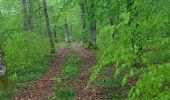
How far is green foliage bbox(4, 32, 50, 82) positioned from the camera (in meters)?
19.1

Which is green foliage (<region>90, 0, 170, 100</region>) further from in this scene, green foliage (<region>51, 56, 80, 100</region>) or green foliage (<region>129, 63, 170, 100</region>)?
green foliage (<region>51, 56, 80, 100</region>)

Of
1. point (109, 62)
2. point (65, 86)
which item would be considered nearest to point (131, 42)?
point (109, 62)

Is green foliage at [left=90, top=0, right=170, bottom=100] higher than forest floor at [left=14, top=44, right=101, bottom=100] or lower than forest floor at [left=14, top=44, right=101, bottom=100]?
higher

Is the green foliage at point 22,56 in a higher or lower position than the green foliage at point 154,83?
lower

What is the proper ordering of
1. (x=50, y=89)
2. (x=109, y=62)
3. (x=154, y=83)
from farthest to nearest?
(x=50, y=89)
(x=109, y=62)
(x=154, y=83)

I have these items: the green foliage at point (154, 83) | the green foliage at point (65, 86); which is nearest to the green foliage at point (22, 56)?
the green foliage at point (65, 86)

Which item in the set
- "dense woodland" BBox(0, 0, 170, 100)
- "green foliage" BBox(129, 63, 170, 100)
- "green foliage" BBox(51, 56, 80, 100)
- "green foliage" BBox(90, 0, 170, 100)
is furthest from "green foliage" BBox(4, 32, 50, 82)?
"green foliage" BBox(129, 63, 170, 100)

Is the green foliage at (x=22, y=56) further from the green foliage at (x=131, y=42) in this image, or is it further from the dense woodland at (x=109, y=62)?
the green foliage at (x=131, y=42)

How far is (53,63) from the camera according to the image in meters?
23.4

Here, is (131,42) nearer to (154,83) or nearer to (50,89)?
(154,83)

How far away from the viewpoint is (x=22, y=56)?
19.7 metres

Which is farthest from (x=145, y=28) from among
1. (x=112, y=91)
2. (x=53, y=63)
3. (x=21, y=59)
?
(x=53, y=63)

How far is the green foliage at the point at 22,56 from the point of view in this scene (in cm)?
1911

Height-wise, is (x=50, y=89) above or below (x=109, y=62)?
below
